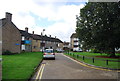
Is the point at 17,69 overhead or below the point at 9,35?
below

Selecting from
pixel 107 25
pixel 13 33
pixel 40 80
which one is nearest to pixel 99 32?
pixel 107 25

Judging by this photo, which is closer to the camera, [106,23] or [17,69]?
[17,69]

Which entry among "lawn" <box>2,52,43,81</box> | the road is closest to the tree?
the road

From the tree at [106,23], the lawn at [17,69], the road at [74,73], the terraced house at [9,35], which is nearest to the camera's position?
the lawn at [17,69]

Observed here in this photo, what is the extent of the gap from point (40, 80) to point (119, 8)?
776 inches

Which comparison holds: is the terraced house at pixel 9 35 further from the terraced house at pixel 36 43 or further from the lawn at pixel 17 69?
the lawn at pixel 17 69

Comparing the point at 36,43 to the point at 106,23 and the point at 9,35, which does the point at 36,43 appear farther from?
the point at 106,23

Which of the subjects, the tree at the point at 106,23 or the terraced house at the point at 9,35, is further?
the terraced house at the point at 9,35

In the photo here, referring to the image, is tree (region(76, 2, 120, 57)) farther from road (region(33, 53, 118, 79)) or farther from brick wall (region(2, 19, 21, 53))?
brick wall (region(2, 19, 21, 53))

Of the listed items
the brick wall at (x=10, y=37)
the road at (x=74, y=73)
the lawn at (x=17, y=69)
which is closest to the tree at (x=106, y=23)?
the road at (x=74, y=73)

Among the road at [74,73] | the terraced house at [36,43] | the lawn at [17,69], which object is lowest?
the road at [74,73]

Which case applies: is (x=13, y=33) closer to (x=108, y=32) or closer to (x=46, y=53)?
Result: (x=46, y=53)

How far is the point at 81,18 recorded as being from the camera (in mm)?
27641

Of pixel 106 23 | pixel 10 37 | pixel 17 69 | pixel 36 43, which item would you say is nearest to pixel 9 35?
pixel 10 37
